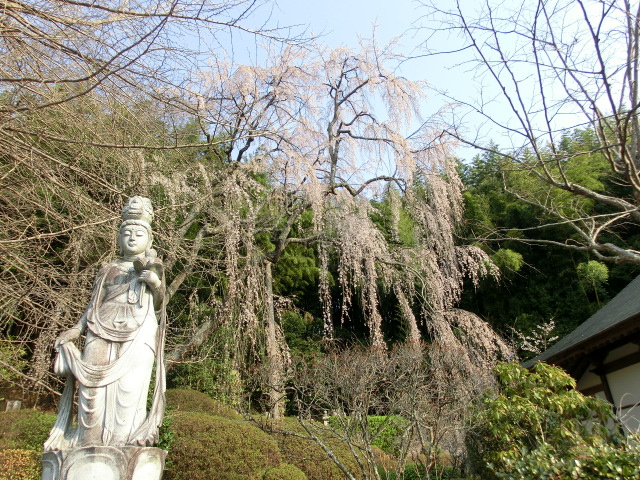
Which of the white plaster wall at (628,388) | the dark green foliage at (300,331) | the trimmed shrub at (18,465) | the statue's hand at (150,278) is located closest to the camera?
the statue's hand at (150,278)

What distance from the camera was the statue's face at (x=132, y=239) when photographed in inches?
130

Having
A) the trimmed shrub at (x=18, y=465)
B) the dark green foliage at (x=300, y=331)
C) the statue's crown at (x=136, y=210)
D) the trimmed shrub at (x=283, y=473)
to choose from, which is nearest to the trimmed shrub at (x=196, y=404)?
the trimmed shrub at (x=283, y=473)

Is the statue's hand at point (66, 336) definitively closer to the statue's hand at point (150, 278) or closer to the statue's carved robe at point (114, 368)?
the statue's carved robe at point (114, 368)

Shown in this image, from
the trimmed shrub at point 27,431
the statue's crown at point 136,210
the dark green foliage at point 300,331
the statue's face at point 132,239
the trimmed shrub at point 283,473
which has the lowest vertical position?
the trimmed shrub at point 283,473

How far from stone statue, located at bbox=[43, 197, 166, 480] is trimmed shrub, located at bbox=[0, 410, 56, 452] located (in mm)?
4730

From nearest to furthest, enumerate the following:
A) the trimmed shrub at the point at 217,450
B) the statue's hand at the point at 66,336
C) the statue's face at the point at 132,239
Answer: the statue's hand at the point at 66,336 → the statue's face at the point at 132,239 → the trimmed shrub at the point at 217,450

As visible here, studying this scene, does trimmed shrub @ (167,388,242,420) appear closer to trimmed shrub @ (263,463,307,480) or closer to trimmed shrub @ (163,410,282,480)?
trimmed shrub @ (163,410,282,480)

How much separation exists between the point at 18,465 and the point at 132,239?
13.6 feet

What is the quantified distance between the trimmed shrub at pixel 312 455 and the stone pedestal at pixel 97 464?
4798 millimetres

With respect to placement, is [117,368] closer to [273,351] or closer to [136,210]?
[136,210]

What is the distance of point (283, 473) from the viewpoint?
6.41m

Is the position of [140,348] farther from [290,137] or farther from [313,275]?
[313,275]

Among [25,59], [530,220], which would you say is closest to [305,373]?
[25,59]

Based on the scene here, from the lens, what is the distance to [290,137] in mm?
8289
